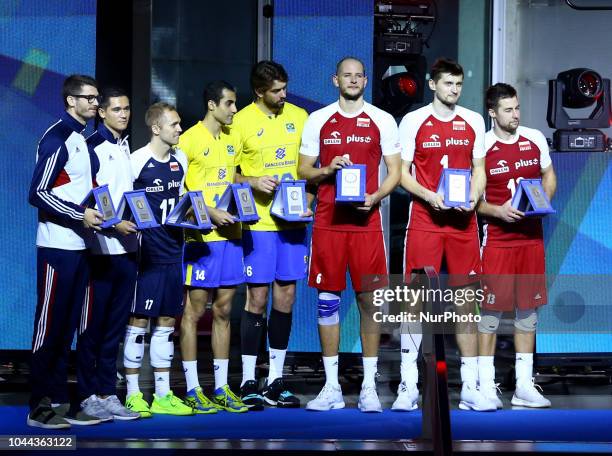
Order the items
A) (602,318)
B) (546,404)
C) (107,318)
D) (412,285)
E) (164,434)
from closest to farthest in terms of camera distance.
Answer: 1. (412,285)
2. (164,434)
3. (107,318)
4. (546,404)
5. (602,318)

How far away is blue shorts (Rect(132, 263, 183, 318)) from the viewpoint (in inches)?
225

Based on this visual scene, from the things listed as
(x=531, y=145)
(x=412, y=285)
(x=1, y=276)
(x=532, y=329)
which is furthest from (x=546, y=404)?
(x=1, y=276)

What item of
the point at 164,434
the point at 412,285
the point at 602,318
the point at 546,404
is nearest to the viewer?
the point at 412,285

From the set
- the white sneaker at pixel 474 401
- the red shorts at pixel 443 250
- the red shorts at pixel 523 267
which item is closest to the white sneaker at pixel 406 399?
the white sneaker at pixel 474 401

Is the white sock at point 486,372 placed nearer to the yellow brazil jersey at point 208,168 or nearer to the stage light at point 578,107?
the yellow brazil jersey at point 208,168

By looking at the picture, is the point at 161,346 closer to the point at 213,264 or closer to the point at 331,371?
the point at 213,264

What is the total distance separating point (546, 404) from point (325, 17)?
270 cm

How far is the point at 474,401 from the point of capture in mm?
5961

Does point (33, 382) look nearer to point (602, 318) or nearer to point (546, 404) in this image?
point (546, 404)

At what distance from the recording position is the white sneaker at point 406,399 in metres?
5.87

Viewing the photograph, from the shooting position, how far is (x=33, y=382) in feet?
17.7

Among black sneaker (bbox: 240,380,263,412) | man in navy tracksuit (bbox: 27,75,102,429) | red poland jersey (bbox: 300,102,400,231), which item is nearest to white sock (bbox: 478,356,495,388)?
red poland jersey (bbox: 300,102,400,231)

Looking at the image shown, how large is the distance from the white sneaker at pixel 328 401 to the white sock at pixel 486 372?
0.76 m

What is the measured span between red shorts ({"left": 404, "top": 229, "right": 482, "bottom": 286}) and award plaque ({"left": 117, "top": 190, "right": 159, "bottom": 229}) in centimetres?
141
